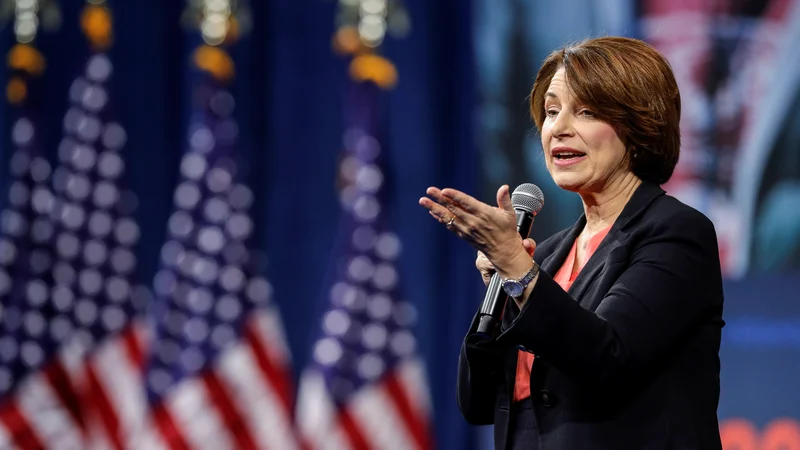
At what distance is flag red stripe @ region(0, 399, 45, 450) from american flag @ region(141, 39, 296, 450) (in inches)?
20.8

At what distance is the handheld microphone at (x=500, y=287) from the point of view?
4.60ft

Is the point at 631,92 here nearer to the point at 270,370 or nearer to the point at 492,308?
the point at 492,308

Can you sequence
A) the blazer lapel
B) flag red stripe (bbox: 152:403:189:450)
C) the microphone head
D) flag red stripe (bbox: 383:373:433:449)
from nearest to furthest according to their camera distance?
the microphone head, the blazer lapel, flag red stripe (bbox: 383:373:433:449), flag red stripe (bbox: 152:403:189:450)

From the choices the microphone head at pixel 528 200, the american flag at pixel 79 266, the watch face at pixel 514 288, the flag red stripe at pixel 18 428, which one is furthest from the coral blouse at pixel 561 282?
the flag red stripe at pixel 18 428

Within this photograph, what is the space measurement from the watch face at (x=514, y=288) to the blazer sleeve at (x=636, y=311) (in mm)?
21

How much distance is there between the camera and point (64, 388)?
14.3 feet

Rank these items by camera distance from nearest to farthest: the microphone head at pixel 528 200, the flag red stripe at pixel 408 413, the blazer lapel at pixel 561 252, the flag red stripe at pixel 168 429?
the microphone head at pixel 528 200, the blazer lapel at pixel 561 252, the flag red stripe at pixel 408 413, the flag red stripe at pixel 168 429

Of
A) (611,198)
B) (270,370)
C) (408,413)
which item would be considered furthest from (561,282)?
(270,370)

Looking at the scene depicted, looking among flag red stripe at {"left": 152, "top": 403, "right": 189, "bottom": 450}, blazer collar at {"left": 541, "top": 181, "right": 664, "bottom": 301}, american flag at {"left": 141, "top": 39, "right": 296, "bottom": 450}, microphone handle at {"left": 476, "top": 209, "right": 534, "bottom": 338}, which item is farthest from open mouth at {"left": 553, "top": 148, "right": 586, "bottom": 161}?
flag red stripe at {"left": 152, "top": 403, "right": 189, "bottom": 450}

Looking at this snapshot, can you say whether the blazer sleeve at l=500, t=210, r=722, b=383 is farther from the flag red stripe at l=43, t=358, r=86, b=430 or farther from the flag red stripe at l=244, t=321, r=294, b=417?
the flag red stripe at l=43, t=358, r=86, b=430

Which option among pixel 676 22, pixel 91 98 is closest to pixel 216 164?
pixel 91 98

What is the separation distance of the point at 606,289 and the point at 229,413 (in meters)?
3.03

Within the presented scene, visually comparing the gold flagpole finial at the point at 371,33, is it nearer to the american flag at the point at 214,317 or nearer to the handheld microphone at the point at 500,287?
the american flag at the point at 214,317

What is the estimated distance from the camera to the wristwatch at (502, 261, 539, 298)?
1277mm
